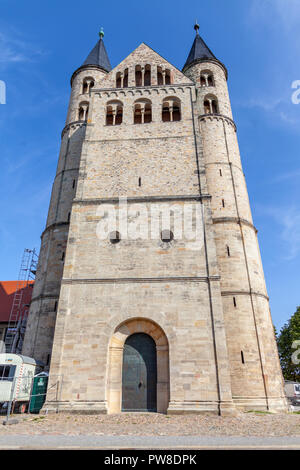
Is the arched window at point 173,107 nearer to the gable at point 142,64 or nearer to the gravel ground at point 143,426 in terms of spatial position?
the gable at point 142,64

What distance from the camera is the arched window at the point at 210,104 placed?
24.4 meters

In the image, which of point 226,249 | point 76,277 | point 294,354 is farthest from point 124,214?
point 294,354

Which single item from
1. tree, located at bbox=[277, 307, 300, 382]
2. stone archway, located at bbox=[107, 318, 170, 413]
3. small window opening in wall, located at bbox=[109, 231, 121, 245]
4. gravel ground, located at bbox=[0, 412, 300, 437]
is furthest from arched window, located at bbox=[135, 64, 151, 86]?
tree, located at bbox=[277, 307, 300, 382]

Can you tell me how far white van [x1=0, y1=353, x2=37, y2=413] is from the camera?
13008 millimetres

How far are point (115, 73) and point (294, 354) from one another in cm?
2983

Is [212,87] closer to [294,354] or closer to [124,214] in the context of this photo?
[124,214]

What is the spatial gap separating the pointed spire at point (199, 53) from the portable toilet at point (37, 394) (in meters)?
26.2

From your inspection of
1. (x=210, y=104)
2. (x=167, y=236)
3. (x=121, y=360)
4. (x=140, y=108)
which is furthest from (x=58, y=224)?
(x=210, y=104)

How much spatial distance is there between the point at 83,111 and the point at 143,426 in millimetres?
23396

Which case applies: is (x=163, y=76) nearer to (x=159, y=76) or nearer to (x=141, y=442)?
(x=159, y=76)

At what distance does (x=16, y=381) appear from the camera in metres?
13.1

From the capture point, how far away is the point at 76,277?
1470 centimetres

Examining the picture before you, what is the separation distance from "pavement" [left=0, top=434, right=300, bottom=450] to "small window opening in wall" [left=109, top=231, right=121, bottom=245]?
913 centimetres

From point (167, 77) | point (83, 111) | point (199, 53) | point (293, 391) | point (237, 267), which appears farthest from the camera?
point (293, 391)
